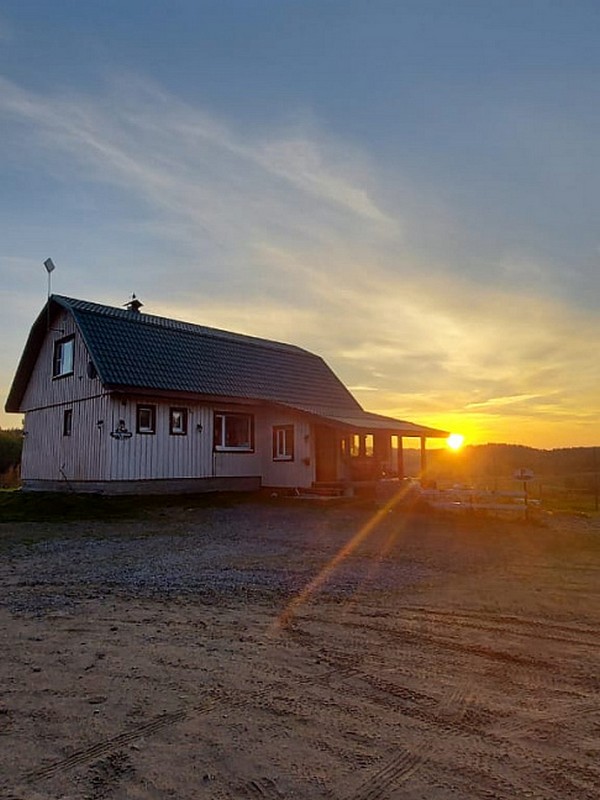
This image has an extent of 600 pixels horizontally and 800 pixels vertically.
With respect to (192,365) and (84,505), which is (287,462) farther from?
(84,505)

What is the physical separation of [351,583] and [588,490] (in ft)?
59.8

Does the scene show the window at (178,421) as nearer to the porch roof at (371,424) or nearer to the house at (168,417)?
the house at (168,417)

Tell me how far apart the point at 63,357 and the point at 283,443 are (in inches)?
315

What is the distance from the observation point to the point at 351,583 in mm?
7086

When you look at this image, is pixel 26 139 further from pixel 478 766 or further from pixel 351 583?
pixel 478 766

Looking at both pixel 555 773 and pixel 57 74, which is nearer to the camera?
pixel 555 773

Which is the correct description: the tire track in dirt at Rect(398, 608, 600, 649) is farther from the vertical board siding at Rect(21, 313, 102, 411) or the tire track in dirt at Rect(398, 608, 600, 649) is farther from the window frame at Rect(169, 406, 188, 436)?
the vertical board siding at Rect(21, 313, 102, 411)

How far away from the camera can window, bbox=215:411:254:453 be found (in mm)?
20016

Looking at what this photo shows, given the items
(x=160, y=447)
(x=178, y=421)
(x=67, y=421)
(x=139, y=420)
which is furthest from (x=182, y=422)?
(x=67, y=421)

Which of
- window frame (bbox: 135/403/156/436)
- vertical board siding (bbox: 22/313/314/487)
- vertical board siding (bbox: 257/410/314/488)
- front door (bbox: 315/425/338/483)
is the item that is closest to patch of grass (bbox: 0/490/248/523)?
vertical board siding (bbox: 22/313/314/487)

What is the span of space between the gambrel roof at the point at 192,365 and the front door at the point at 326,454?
2.29ft

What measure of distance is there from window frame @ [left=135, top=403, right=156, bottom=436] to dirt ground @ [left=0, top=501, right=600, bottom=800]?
30.1ft

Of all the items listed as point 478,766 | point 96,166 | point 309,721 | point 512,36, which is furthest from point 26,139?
point 478,766

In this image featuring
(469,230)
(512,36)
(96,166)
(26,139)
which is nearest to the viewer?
(512,36)
